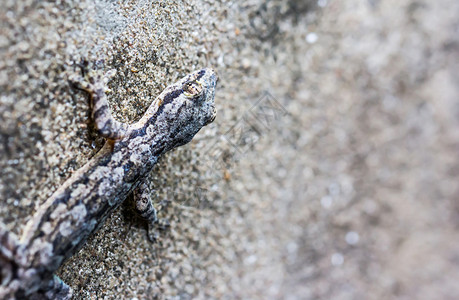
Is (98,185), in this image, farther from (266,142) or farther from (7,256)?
(266,142)

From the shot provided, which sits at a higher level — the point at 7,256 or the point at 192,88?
the point at 7,256

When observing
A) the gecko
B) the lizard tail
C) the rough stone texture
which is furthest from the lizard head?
the lizard tail

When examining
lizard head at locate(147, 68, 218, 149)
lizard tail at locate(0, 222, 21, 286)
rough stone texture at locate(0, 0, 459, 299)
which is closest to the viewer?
lizard tail at locate(0, 222, 21, 286)

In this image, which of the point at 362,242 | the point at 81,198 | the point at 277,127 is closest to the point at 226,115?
the point at 277,127

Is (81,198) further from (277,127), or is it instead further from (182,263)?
(277,127)

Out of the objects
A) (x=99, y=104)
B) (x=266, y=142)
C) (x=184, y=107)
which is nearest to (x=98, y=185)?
(x=99, y=104)

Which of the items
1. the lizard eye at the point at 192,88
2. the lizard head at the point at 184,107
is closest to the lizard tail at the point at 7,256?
the lizard head at the point at 184,107

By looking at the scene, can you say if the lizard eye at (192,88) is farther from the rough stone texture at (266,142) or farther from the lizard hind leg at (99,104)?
the lizard hind leg at (99,104)

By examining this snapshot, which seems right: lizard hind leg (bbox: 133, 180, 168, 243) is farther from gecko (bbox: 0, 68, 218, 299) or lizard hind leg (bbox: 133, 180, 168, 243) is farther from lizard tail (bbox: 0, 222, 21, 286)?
lizard tail (bbox: 0, 222, 21, 286)
